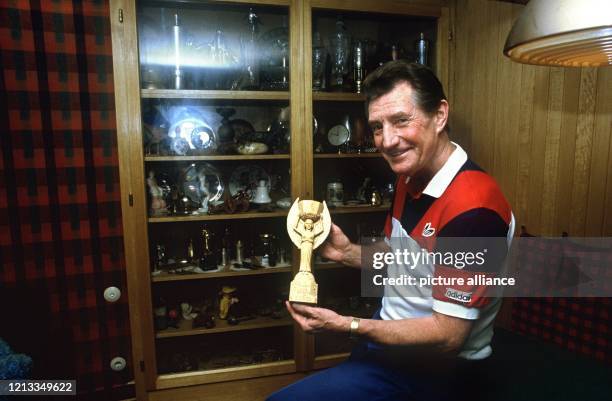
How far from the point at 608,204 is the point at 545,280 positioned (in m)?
0.34

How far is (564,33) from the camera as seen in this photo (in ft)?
1.88

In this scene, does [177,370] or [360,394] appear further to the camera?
[177,370]

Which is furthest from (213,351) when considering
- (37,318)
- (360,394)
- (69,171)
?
(360,394)

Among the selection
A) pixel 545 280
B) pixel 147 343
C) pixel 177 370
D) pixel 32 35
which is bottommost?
pixel 177 370

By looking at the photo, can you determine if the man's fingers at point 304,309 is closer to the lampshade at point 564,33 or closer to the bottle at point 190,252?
the lampshade at point 564,33

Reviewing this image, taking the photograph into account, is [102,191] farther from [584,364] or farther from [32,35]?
[584,364]

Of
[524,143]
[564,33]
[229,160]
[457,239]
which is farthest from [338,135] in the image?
[564,33]

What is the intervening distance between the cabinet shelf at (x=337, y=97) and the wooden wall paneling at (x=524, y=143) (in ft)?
2.47

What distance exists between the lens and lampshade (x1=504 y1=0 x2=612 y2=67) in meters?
0.54

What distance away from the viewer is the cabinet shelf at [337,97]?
83.9 inches

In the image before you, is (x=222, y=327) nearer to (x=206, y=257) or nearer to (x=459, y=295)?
(x=206, y=257)

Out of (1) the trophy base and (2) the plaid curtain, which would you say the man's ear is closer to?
(1) the trophy base

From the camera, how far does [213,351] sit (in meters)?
2.33

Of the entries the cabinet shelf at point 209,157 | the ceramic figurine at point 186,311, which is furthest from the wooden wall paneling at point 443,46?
the ceramic figurine at point 186,311
